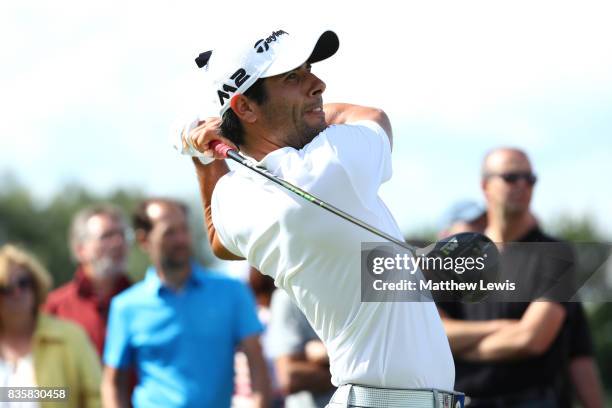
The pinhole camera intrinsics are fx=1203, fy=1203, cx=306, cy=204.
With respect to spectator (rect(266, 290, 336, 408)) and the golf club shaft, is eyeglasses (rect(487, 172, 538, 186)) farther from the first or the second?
the golf club shaft

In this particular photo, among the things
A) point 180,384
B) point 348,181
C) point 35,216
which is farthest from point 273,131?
point 35,216

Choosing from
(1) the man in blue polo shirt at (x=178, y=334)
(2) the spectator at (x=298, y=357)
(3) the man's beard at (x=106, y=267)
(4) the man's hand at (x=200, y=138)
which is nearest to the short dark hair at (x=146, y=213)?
(1) the man in blue polo shirt at (x=178, y=334)

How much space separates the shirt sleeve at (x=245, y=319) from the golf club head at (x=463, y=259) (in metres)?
2.99

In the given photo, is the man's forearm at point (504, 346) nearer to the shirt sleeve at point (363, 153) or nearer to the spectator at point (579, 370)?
the spectator at point (579, 370)

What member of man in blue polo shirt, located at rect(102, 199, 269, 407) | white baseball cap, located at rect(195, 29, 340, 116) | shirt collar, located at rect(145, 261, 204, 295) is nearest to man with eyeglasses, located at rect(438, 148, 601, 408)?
man in blue polo shirt, located at rect(102, 199, 269, 407)

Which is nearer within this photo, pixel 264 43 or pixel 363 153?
pixel 363 153

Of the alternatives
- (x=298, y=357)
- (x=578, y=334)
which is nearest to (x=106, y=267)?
(x=298, y=357)

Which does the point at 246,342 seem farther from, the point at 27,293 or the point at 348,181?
the point at 348,181

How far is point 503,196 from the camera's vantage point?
651cm

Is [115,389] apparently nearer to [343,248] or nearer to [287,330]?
[287,330]

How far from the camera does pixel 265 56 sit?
4395 mm

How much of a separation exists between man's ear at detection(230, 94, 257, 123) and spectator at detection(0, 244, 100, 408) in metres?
3.13

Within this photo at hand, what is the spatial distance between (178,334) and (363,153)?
3.18 metres

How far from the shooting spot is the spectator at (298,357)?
720 centimetres
